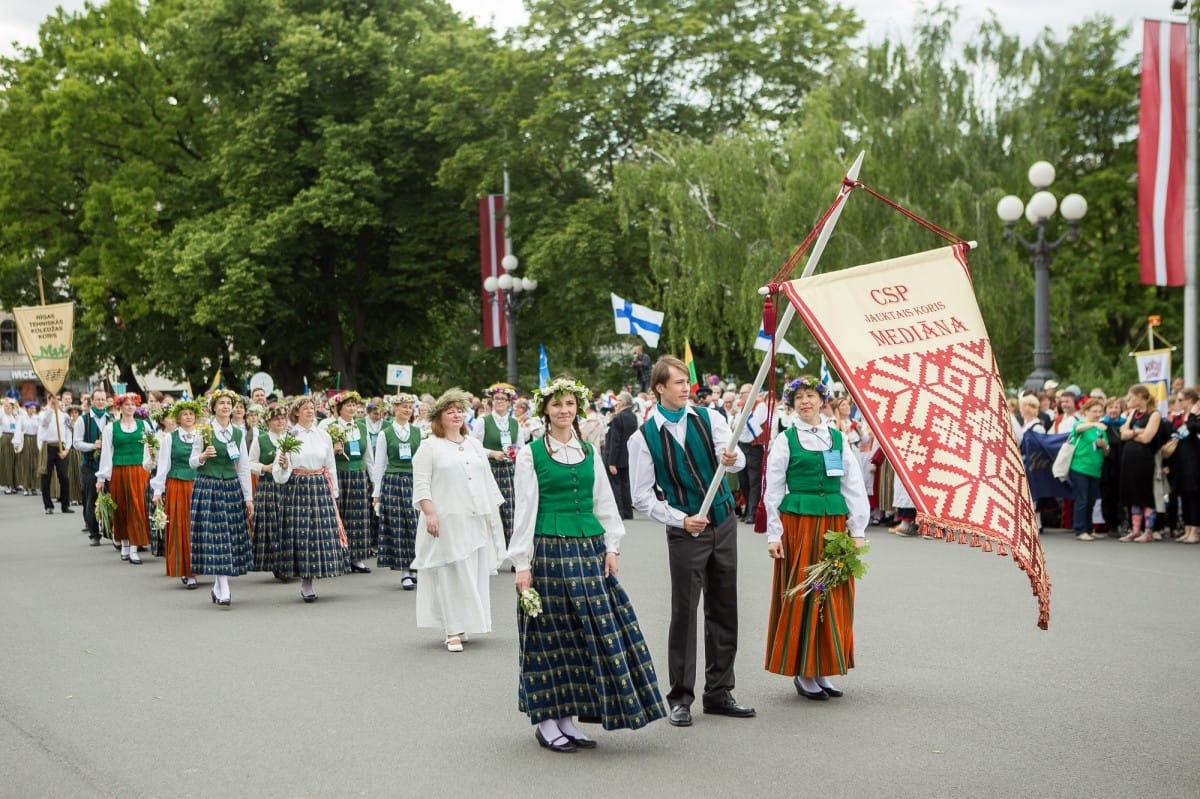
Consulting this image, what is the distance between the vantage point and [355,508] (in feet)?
50.2

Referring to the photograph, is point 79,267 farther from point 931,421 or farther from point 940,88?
point 931,421

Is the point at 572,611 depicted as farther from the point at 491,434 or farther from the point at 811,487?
the point at 491,434

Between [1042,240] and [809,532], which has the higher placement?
[1042,240]

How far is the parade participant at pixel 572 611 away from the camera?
22.2 ft

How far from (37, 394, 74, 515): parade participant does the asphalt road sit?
44.7 ft

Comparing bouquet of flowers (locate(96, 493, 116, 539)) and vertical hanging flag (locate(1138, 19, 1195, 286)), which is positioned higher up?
vertical hanging flag (locate(1138, 19, 1195, 286))

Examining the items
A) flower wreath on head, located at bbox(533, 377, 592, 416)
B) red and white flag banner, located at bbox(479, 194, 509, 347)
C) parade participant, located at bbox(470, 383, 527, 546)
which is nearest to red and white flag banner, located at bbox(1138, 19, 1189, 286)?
parade participant, located at bbox(470, 383, 527, 546)

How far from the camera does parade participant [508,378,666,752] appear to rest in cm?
675

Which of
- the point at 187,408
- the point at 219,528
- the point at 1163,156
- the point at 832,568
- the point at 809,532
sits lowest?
the point at 219,528

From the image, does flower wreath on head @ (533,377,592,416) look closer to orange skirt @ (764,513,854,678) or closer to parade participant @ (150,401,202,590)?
orange skirt @ (764,513,854,678)

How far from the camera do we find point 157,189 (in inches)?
1671

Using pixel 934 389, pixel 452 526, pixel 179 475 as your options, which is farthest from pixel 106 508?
pixel 934 389

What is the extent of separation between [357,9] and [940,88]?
1895 cm

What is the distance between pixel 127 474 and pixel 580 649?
11495mm
